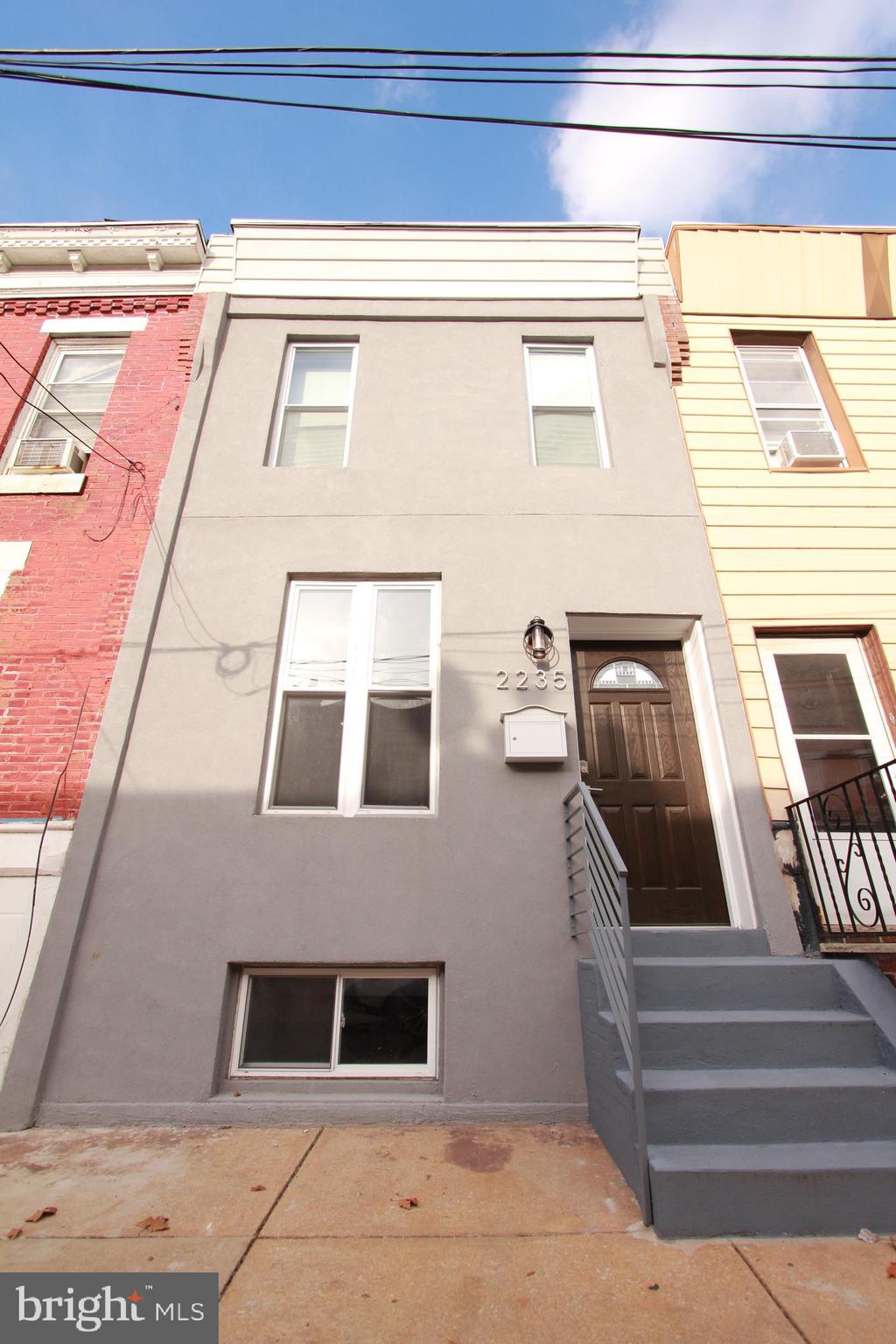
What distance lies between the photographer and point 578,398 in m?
5.98

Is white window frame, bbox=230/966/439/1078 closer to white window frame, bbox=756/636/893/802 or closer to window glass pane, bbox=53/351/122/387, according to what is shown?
white window frame, bbox=756/636/893/802

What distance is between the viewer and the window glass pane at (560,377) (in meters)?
5.97

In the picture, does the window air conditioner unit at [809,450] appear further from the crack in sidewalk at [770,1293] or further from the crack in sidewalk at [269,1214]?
the crack in sidewalk at [269,1214]

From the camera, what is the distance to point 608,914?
3.23 metres

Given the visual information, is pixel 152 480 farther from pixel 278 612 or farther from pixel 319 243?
pixel 319 243

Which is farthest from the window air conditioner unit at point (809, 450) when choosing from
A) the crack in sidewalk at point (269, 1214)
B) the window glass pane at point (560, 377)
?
the crack in sidewalk at point (269, 1214)

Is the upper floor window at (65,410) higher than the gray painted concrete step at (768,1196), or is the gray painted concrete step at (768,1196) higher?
the upper floor window at (65,410)

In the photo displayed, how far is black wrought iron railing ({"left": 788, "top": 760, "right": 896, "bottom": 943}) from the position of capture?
12.8 ft

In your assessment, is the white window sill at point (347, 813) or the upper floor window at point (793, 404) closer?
the white window sill at point (347, 813)

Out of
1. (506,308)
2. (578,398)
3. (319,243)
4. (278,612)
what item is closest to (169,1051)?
(278,612)

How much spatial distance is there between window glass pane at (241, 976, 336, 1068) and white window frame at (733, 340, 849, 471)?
18.6ft

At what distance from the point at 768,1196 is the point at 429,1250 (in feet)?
4.39

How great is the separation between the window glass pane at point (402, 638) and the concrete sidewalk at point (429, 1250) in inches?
Answer: 115

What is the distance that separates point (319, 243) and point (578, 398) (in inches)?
127
